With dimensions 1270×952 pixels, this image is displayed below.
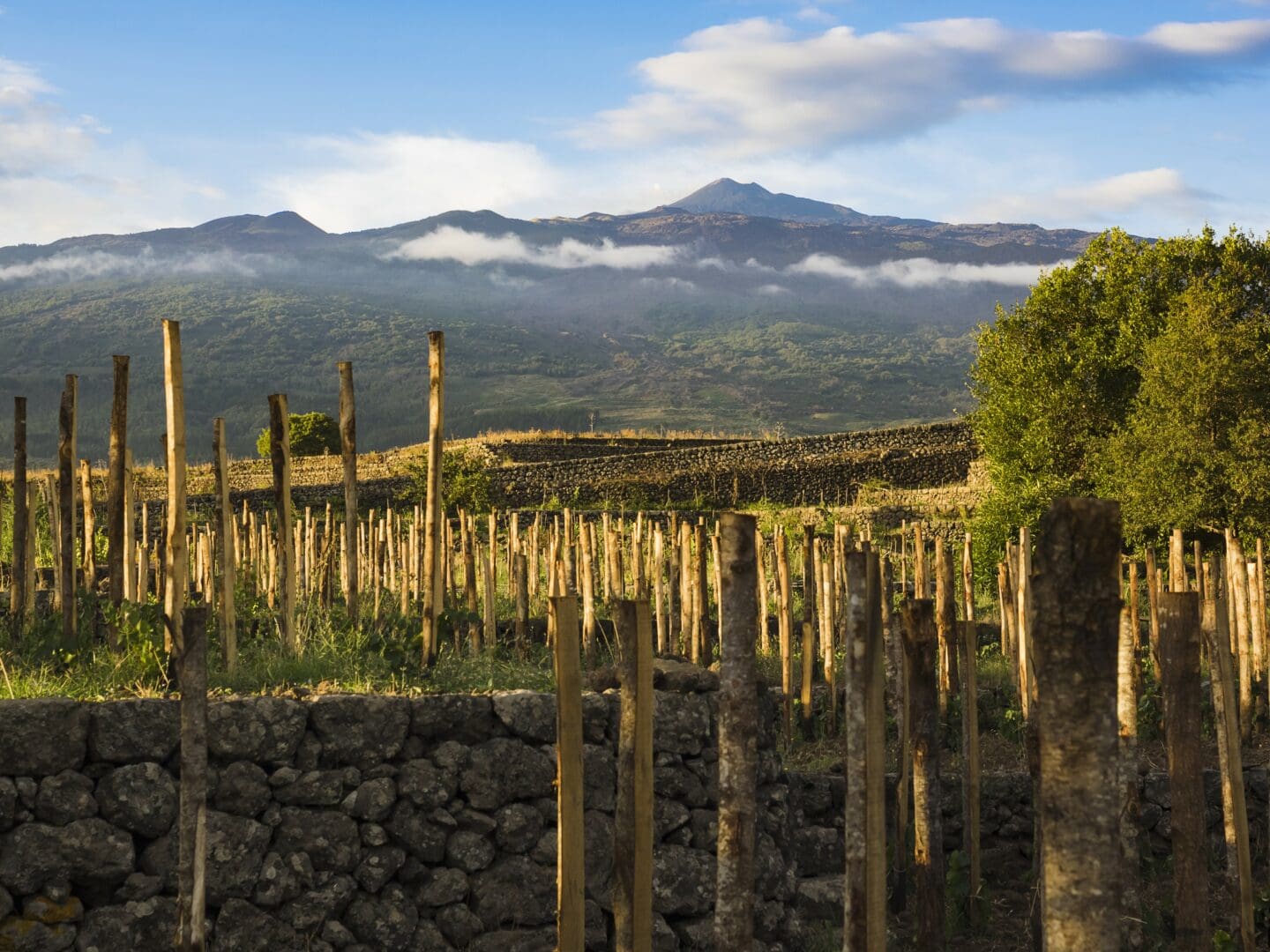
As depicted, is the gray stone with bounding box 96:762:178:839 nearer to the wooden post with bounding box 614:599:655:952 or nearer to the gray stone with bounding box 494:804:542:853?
the gray stone with bounding box 494:804:542:853

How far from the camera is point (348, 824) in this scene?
655cm

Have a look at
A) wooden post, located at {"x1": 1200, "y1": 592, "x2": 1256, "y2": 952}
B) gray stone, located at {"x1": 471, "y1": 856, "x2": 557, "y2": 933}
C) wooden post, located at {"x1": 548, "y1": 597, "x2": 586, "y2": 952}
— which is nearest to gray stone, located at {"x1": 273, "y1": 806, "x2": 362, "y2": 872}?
gray stone, located at {"x1": 471, "y1": 856, "x2": 557, "y2": 933}

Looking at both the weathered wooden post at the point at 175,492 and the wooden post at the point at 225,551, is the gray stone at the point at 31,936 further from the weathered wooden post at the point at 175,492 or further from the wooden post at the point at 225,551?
the wooden post at the point at 225,551

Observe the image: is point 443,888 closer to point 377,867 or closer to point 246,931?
point 377,867

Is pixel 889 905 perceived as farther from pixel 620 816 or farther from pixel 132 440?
pixel 132 440

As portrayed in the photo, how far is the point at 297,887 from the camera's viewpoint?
6.42m

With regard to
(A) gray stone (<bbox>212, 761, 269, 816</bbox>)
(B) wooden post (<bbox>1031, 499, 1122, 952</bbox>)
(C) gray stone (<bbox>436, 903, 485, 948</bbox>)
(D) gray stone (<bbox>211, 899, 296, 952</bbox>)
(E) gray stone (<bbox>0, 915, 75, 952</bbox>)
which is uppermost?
(B) wooden post (<bbox>1031, 499, 1122, 952</bbox>)

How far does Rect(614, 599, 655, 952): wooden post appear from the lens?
4.72 meters

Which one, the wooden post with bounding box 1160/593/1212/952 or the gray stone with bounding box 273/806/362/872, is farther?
the gray stone with bounding box 273/806/362/872

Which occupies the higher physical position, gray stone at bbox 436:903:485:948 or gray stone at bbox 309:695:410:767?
gray stone at bbox 309:695:410:767

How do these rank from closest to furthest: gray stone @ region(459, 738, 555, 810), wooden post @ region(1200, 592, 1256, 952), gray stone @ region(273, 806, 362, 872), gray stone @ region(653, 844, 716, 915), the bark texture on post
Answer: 1. wooden post @ region(1200, 592, 1256, 952)
2. gray stone @ region(273, 806, 362, 872)
3. gray stone @ region(459, 738, 555, 810)
4. gray stone @ region(653, 844, 716, 915)
5. the bark texture on post

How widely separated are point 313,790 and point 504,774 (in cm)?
102

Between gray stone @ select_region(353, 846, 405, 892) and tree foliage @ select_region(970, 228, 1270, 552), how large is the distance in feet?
67.3

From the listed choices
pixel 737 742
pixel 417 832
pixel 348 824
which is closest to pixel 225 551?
pixel 348 824
